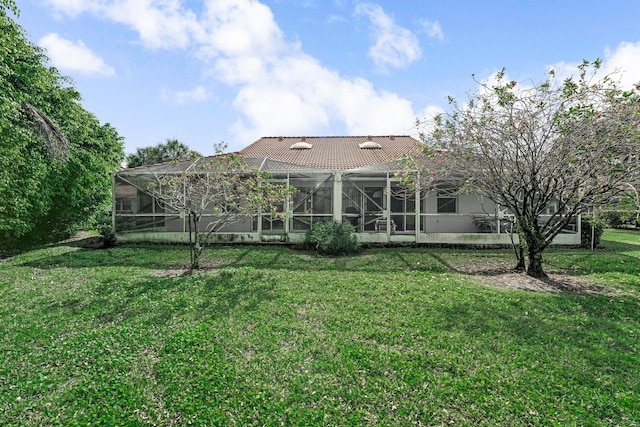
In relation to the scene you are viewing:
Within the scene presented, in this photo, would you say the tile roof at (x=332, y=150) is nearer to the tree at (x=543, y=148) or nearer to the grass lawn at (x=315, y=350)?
the tree at (x=543, y=148)

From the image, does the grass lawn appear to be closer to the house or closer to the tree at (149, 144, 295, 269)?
the tree at (149, 144, 295, 269)

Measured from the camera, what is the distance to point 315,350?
4.07m

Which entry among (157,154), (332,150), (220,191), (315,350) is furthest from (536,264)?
(157,154)

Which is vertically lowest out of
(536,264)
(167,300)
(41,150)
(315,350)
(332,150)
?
(315,350)

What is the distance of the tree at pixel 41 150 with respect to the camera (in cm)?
969

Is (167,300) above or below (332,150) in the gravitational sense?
below

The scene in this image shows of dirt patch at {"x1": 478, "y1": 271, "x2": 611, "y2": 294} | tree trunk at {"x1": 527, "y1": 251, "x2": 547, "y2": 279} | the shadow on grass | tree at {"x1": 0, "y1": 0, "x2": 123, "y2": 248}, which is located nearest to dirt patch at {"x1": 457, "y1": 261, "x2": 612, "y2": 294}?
dirt patch at {"x1": 478, "y1": 271, "x2": 611, "y2": 294}

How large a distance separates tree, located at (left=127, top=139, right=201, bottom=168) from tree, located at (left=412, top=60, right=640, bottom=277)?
22.6 m

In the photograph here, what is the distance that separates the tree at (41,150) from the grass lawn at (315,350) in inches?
185

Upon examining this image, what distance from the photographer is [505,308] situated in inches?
212

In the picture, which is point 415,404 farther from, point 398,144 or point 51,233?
point 398,144

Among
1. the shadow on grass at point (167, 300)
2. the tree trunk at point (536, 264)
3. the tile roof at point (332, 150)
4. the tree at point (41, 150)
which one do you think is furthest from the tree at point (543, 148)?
the tree at point (41, 150)

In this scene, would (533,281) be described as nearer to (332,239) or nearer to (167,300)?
(332,239)

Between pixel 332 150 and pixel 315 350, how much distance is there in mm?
16499
